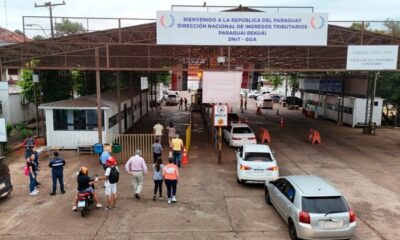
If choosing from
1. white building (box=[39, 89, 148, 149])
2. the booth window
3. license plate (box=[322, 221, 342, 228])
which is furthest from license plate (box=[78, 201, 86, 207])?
the booth window

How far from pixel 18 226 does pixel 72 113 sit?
33.7 feet

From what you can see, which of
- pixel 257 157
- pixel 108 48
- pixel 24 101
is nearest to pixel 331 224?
pixel 257 157

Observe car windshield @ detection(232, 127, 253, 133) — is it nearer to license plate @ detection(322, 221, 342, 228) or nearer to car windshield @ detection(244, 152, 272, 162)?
car windshield @ detection(244, 152, 272, 162)

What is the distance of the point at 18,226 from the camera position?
387 inches

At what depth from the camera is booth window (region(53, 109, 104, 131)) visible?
63.4 feet

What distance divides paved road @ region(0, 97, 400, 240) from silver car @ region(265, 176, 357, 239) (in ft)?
2.66

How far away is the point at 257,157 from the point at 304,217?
16.4 feet

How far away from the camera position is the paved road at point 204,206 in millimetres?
9430

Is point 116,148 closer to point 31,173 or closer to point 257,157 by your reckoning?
point 31,173

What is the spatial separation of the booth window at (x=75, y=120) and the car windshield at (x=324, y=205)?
13719 millimetres

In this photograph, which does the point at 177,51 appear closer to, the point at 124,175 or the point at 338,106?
the point at 124,175

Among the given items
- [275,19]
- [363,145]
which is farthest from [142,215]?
[363,145]

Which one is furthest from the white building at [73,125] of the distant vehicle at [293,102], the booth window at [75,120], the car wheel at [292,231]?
the distant vehicle at [293,102]

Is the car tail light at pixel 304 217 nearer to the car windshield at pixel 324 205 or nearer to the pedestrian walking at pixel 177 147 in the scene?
the car windshield at pixel 324 205
